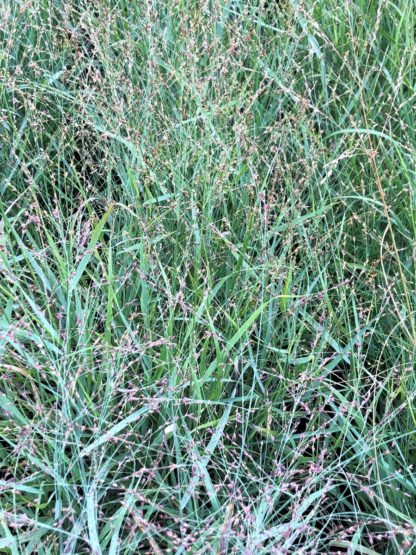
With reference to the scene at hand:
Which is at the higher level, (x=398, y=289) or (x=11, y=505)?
(x=398, y=289)

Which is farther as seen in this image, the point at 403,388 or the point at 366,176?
the point at 366,176

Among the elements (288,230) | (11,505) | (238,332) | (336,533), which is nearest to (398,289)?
(288,230)

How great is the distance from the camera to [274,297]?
1577 mm

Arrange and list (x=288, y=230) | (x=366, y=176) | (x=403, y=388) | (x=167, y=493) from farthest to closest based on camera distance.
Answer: (x=366, y=176)
(x=288, y=230)
(x=403, y=388)
(x=167, y=493)

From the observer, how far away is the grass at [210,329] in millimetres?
1387

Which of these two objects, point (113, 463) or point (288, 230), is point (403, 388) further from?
point (113, 463)

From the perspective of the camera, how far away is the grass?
1387 mm

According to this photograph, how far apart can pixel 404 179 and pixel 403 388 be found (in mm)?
622

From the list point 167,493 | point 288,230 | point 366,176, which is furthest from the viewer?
point 366,176

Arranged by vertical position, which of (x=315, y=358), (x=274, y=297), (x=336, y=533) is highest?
(x=274, y=297)

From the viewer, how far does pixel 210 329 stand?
1562 millimetres

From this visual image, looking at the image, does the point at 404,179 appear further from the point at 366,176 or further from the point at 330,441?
the point at 330,441

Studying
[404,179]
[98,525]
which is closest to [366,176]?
[404,179]

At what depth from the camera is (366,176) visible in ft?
6.31
